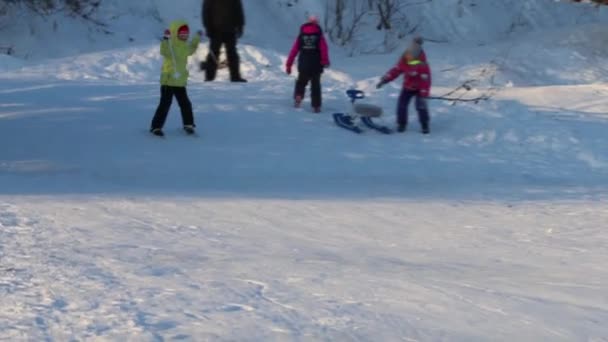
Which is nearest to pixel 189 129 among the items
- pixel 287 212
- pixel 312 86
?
pixel 312 86

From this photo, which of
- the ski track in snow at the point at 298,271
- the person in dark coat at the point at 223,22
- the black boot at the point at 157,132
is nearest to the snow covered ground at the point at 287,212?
the ski track in snow at the point at 298,271

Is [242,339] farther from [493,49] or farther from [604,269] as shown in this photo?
[493,49]

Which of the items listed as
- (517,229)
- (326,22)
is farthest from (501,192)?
(326,22)

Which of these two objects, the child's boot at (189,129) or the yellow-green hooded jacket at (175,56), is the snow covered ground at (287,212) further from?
the yellow-green hooded jacket at (175,56)

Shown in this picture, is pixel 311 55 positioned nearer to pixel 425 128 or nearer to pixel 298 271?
pixel 425 128

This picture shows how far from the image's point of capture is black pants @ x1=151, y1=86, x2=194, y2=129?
1459cm

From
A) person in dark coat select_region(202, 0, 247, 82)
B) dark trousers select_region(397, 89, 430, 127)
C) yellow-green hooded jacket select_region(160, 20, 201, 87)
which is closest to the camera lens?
yellow-green hooded jacket select_region(160, 20, 201, 87)

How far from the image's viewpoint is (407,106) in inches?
627

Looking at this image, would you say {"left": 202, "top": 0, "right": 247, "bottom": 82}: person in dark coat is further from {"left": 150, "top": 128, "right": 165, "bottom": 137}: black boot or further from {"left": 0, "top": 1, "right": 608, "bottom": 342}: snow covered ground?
{"left": 150, "top": 128, "right": 165, "bottom": 137}: black boot

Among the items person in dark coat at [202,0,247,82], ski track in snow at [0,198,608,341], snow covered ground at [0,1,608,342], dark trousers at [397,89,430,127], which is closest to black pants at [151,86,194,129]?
snow covered ground at [0,1,608,342]

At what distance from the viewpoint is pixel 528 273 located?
852 centimetres

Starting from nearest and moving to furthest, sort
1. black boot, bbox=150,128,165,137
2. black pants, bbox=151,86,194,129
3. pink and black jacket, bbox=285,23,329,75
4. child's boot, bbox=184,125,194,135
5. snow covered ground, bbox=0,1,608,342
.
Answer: snow covered ground, bbox=0,1,608,342 < black pants, bbox=151,86,194,129 < black boot, bbox=150,128,165,137 < child's boot, bbox=184,125,194,135 < pink and black jacket, bbox=285,23,329,75

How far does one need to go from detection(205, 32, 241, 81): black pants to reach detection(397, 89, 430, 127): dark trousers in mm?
3937

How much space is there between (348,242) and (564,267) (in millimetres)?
1869
